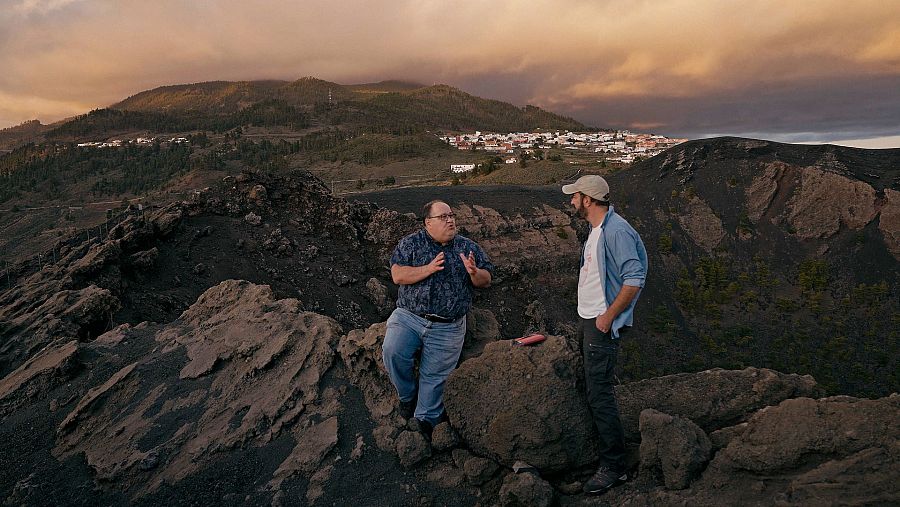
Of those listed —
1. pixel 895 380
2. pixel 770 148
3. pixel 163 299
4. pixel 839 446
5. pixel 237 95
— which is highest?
pixel 237 95

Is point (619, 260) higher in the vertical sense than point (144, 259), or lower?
higher

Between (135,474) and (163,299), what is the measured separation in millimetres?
7020

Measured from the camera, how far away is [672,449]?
3.79 m

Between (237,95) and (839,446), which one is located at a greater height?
(237,95)

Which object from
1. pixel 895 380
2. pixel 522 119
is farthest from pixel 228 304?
pixel 522 119

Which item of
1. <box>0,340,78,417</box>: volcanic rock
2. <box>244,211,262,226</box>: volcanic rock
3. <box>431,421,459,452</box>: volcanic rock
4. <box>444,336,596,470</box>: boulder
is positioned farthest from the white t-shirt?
<box>244,211,262,226</box>: volcanic rock

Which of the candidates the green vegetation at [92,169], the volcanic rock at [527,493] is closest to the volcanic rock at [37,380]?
the volcanic rock at [527,493]

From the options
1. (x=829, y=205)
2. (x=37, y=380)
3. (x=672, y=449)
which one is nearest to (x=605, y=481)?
(x=672, y=449)

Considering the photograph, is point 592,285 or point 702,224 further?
point 702,224

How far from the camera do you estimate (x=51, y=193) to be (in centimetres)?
6956

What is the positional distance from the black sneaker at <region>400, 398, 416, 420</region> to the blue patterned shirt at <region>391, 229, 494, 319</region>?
955 millimetres

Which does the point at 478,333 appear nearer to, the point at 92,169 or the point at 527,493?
the point at 527,493

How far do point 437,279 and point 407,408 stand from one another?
136 cm

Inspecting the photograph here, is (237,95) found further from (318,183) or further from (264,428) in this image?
(264,428)
